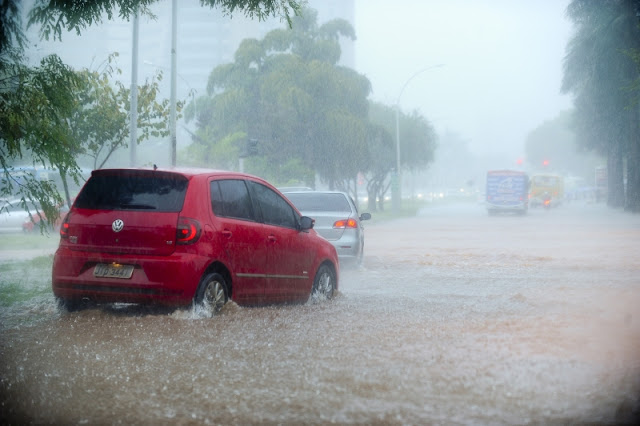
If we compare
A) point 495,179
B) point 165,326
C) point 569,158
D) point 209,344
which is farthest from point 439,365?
point 569,158

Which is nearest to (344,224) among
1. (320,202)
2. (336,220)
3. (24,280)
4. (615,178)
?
(336,220)

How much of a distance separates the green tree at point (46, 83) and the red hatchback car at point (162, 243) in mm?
1413

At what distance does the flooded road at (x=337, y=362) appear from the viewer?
5242mm

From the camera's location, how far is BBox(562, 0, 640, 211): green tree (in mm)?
32438

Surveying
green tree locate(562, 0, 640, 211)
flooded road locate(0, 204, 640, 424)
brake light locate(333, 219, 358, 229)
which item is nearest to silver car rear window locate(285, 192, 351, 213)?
brake light locate(333, 219, 358, 229)

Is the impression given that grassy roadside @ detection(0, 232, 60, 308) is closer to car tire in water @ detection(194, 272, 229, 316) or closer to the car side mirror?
car tire in water @ detection(194, 272, 229, 316)

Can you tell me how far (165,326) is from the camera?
795cm

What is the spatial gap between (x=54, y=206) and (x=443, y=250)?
12.6 m

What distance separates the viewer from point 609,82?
1508 inches

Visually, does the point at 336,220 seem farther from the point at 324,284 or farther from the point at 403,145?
the point at 403,145

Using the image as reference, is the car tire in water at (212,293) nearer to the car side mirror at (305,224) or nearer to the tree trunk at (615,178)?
the car side mirror at (305,224)

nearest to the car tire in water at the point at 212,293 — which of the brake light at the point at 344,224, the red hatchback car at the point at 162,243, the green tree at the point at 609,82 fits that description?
the red hatchback car at the point at 162,243

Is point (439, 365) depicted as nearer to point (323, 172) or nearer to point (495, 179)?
point (323, 172)

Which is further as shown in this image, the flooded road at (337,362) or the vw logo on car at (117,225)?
the vw logo on car at (117,225)
